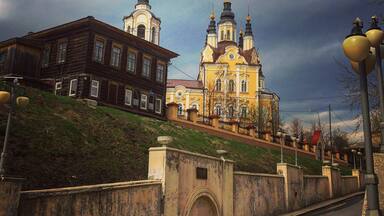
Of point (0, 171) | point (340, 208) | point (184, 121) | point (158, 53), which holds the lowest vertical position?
point (340, 208)

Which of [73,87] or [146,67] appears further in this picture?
[146,67]

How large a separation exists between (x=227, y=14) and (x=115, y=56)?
205 ft

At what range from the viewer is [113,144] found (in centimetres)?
1725

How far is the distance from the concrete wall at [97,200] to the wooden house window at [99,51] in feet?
81.2

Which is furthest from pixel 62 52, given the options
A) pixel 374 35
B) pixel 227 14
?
pixel 227 14

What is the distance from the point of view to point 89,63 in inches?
1280

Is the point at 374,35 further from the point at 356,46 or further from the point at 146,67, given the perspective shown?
the point at 146,67

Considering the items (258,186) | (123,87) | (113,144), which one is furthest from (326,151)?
(113,144)

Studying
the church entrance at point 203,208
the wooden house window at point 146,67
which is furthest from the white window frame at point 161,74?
the church entrance at point 203,208

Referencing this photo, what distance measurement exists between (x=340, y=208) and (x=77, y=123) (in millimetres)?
15526

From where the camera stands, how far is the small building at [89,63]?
3178cm

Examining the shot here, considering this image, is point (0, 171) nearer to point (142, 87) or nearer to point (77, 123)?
point (77, 123)

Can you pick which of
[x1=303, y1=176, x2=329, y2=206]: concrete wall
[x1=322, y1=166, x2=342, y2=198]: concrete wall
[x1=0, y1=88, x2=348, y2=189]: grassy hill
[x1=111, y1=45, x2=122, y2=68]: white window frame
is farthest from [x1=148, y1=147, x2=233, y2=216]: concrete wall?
[x1=111, y1=45, x2=122, y2=68]: white window frame

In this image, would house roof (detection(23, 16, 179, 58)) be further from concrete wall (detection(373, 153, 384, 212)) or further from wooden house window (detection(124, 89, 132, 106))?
concrete wall (detection(373, 153, 384, 212))
